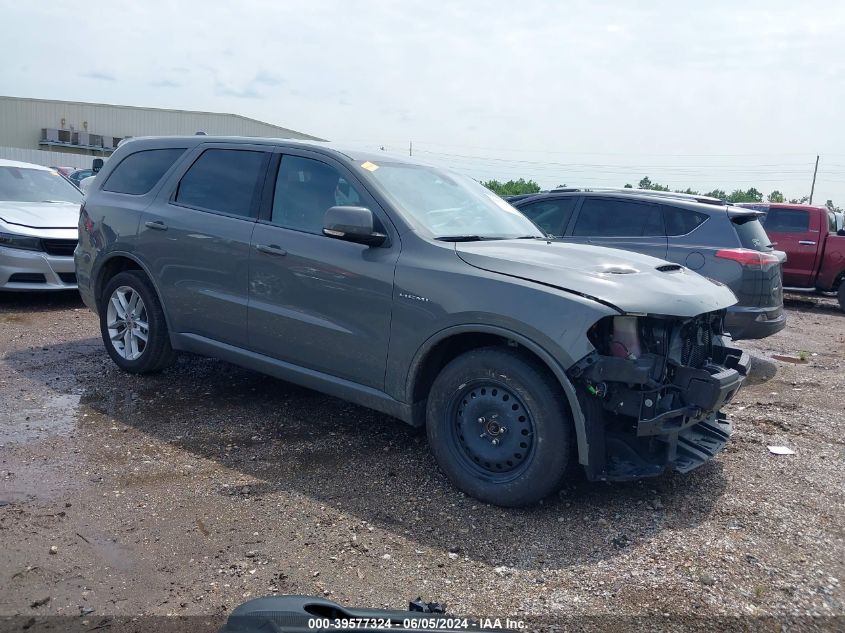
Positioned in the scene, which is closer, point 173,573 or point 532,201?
point 173,573

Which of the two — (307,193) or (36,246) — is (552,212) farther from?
(36,246)

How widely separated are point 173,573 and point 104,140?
2099 inches

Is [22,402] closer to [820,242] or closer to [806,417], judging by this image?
[806,417]

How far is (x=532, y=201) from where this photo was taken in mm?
8594

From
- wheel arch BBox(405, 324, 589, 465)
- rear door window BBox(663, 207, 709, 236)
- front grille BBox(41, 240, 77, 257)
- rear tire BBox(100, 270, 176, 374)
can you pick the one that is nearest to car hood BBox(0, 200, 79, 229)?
front grille BBox(41, 240, 77, 257)

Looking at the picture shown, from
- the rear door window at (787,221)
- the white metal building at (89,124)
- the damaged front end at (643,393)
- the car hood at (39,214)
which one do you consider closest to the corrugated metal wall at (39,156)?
the white metal building at (89,124)

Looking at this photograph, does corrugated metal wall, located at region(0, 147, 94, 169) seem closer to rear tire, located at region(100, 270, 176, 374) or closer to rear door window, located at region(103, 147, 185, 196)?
rear door window, located at region(103, 147, 185, 196)

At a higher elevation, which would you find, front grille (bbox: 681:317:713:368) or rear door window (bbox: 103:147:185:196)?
rear door window (bbox: 103:147:185:196)

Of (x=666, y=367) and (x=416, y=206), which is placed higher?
(x=416, y=206)

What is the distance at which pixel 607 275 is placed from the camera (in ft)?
12.7

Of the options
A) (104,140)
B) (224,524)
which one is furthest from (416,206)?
(104,140)

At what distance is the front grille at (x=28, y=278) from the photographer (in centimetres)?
829

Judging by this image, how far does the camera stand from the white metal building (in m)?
49.2

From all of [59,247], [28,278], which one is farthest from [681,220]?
[28,278]
